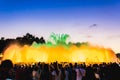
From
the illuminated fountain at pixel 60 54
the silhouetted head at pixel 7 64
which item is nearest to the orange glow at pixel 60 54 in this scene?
the illuminated fountain at pixel 60 54

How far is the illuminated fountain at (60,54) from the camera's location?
199 feet

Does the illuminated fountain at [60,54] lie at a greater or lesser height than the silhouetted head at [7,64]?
greater

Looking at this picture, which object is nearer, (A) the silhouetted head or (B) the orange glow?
(A) the silhouetted head

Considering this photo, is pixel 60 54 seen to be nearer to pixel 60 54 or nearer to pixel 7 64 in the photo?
pixel 60 54

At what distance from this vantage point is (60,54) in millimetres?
62406

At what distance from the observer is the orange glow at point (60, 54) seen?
60.7 m

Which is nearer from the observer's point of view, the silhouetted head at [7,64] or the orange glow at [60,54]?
the silhouetted head at [7,64]

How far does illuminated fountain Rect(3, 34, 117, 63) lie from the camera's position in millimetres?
60781

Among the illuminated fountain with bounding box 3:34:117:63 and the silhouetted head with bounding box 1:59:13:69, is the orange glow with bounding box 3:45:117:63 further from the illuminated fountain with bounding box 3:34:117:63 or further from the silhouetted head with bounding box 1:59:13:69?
the silhouetted head with bounding box 1:59:13:69

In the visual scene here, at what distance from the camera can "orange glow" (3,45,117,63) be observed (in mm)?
60688

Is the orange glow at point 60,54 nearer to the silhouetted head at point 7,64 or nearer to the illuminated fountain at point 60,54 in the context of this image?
the illuminated fountain at point 60,54

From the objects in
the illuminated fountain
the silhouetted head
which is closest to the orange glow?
the illuminated fountain

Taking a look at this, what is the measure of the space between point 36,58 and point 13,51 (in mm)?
5489

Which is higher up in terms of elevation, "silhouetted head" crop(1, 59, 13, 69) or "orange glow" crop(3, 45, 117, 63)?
"orange glow" crop(3, 45, 117, 63)
